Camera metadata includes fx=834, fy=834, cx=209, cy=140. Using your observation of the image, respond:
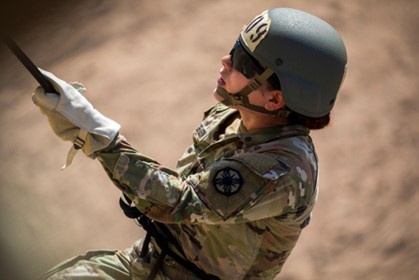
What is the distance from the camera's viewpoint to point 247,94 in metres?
2.25

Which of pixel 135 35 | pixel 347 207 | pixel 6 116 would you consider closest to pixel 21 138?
pixel 6 116

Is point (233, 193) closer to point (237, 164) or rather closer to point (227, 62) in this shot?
point (237, 164)

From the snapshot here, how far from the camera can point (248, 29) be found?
2293 millimetres

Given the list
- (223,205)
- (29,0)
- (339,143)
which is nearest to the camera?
(29,0)

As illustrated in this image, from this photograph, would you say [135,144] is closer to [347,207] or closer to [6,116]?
[6,116]

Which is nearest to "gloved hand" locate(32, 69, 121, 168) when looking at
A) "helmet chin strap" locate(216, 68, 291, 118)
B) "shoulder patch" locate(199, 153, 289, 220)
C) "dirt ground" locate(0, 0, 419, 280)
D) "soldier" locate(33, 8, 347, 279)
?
"soldier" locate(33, 8, 347, 279)

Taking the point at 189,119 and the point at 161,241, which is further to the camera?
the point at 189,119

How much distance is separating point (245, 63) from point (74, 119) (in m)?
0.53

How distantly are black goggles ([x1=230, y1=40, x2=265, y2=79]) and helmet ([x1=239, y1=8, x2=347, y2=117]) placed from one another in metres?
0.02

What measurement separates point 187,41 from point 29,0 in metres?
3.61

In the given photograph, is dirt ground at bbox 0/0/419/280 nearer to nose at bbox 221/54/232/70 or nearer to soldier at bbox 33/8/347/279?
soldier at bbox 33/8/347/279

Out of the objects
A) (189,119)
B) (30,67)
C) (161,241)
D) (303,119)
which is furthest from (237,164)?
(189,119)

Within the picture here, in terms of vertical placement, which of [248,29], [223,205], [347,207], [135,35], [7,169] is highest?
[248,29]

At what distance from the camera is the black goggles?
2.26 meters
